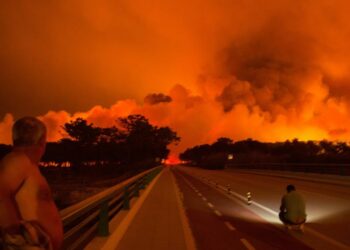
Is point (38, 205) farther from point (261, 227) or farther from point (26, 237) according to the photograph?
point (261, 227)

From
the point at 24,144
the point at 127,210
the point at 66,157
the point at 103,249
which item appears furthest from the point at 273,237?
the point at 66,157

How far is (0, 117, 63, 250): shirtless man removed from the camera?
2611mm

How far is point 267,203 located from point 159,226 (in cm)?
929

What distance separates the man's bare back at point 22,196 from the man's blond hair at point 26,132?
0.14m

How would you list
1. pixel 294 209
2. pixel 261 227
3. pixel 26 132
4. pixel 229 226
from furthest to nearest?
pixel 229 226 → pixel 261 227 → pixel 294 209 → pixel 26 132

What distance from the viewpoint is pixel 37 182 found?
8.82 feet

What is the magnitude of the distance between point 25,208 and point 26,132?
0.48 m

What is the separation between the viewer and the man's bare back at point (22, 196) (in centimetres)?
261

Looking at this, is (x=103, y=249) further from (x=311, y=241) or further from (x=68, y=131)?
(x=68, y=131)

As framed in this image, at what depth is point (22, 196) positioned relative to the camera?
2.61 m

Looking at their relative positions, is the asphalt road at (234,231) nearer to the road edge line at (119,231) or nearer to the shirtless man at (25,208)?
the road edge line at (119,231)

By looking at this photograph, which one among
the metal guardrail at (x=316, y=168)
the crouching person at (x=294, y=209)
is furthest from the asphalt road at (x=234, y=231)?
the metal guardrail at (x=316, y=168)

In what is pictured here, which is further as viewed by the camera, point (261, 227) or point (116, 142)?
point (116, 142)

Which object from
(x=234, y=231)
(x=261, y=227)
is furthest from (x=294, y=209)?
(x=234, y=231)
